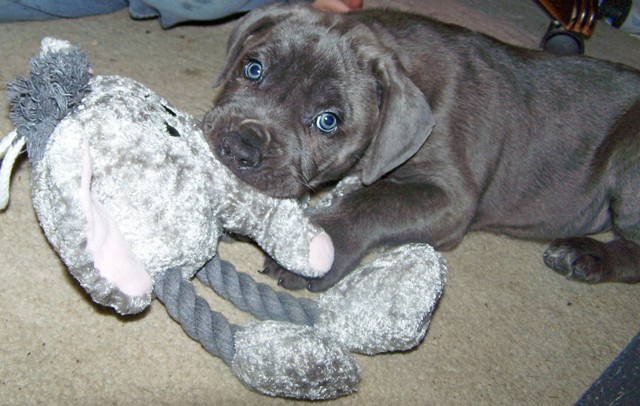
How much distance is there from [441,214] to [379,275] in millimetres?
Result: 714

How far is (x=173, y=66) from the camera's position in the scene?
3.29m

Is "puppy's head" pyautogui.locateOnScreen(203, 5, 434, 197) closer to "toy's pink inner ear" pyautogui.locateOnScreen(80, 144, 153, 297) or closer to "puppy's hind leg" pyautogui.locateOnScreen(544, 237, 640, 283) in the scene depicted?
"toy's pink inner ear" pyautogui.locateOnScreen(80, 144, 153, 297)

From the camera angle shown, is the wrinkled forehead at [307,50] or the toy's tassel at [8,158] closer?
the toy's tassel at [8,158]

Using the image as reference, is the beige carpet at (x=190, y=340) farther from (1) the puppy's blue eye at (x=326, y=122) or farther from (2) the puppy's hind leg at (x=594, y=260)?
(1) the puppy's blue eye at (x=326, y=122)

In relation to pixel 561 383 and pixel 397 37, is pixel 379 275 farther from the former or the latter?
pixel 397 37

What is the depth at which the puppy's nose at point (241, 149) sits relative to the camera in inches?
85.2

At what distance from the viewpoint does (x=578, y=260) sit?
2.94 meters

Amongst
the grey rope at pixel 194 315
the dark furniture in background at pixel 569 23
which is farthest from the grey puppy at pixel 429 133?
the dark furniture in background at pixel 569 23

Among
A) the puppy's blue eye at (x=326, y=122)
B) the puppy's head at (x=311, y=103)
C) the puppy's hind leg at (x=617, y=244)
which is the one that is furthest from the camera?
the puppy's hind leg at (x=617, y=244)

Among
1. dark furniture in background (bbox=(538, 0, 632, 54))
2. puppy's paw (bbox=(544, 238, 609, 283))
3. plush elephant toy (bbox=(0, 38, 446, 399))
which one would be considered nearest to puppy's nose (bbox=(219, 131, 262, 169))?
plush elephant toy (bbox=(0, 38, 446, 399))

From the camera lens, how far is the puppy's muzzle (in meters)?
2.16

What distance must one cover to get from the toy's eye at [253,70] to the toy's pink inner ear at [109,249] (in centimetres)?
91

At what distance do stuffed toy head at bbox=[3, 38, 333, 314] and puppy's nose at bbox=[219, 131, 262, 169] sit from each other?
214 mm

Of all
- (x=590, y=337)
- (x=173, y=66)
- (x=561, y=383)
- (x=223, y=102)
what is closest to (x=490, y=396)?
(x=561, y=383)
